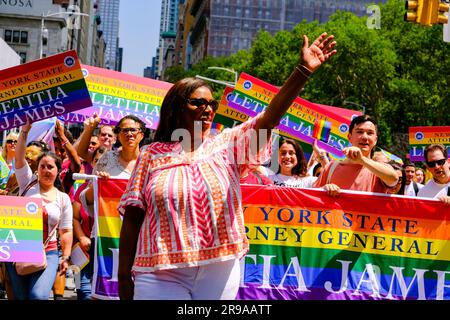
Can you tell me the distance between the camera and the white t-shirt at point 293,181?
283 inches

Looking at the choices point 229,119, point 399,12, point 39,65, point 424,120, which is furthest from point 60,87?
point 399,12

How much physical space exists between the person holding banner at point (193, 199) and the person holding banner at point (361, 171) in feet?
6.21

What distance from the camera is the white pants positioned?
337cm

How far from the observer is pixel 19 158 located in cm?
630

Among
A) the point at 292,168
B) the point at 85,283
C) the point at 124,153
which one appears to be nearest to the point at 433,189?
the point at 292,168

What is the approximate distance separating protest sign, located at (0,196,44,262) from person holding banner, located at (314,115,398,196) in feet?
7.07

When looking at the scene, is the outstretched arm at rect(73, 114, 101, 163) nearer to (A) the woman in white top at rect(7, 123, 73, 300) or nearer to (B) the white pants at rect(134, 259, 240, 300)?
(A) the woman in white top at rect(7, 123, 73, 300)

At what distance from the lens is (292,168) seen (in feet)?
24.1

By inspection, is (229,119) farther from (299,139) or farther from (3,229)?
(3,229)

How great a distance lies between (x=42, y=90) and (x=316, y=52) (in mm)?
3896

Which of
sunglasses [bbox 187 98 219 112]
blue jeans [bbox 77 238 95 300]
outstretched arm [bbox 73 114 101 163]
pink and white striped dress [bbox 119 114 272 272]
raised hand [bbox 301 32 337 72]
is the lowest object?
blue jeans [bbox 77 238 95 300]

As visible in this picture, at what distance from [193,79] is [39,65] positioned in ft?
11.8

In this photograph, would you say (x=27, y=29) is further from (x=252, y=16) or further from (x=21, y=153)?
(x=21, y=153)

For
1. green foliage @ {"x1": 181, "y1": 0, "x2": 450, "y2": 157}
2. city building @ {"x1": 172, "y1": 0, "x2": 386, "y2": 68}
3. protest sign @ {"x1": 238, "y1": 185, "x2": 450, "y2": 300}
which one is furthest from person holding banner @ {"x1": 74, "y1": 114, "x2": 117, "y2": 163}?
city building @ {"x1": 172, "y1": 0, "x2": 386, "y2": 68}
